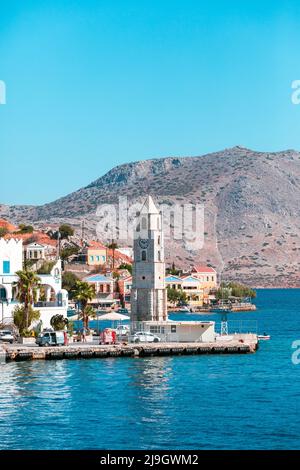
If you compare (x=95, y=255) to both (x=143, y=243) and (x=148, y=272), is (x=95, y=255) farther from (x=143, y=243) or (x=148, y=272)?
(x=148, y=272)

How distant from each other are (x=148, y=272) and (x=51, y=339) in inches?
510

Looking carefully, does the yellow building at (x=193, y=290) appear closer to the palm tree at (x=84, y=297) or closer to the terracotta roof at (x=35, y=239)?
the terracotta roof at (x=35, y=239)

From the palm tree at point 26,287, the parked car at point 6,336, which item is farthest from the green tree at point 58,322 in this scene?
the parked car at point 6,336

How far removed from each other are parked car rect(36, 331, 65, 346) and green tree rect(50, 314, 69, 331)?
25.7ft

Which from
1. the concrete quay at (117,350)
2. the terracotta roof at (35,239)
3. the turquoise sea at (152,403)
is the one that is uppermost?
the terracotta roof at (35,239)

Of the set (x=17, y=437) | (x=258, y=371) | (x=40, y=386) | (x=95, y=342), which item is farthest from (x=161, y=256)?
(x=17, y=437)

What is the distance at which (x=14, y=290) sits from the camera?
8506cm

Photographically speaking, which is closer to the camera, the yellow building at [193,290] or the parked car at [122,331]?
the parked car at [122,331]

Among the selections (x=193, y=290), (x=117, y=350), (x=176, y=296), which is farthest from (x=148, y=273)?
(x=193, y=290)

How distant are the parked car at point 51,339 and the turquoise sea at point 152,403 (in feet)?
14.9

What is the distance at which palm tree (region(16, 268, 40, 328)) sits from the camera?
258 feet

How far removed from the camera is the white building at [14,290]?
84.8m

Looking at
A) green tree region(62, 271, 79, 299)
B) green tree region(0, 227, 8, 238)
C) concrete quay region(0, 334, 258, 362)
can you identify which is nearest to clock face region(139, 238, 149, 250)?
concrete quay region(0, 334, 258, 362)

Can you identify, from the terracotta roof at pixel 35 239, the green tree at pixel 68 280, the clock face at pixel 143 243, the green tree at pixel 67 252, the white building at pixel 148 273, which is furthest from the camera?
the green tree at pixel 67 252
